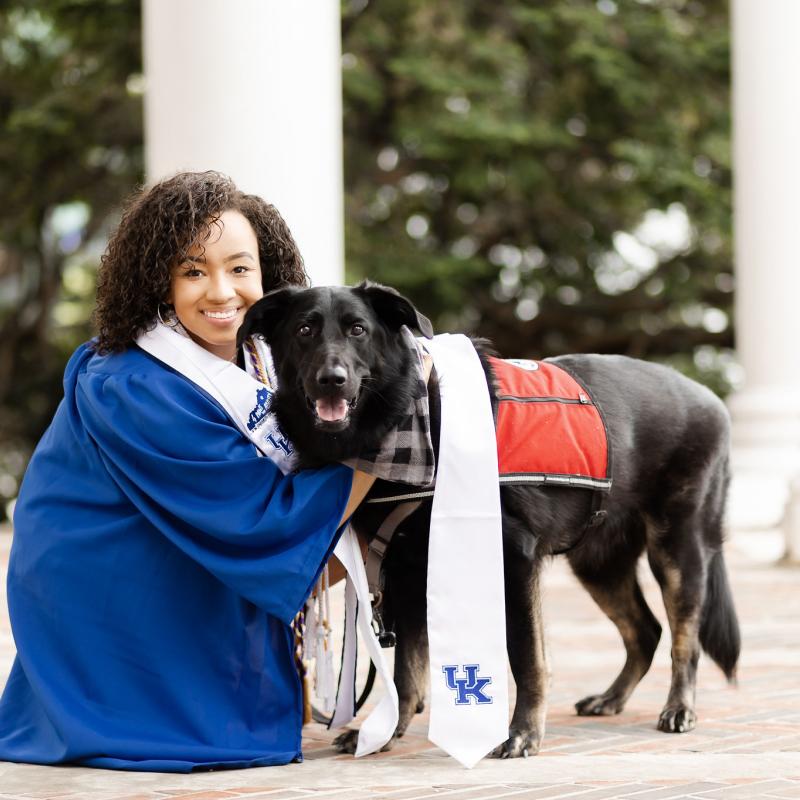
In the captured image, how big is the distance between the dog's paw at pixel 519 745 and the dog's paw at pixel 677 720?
604 mm

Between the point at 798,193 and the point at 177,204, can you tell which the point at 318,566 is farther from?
the point at 798,193

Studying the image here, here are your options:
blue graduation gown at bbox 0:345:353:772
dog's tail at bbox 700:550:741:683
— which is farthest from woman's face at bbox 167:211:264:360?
dog's tail at bbox 700:550:741:683

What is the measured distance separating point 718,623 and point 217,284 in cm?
228

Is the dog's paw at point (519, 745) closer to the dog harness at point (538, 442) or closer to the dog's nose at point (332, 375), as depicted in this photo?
the dog harness at point (538, 442)

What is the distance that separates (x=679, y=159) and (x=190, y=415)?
1268cm

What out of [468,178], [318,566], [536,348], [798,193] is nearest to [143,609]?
[318,566]

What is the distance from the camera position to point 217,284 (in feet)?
14.5

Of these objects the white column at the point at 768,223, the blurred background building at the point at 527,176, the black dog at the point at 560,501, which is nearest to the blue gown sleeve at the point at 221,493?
the black dog at the point at 560,501

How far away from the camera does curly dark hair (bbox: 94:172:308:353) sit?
4453 millimetres

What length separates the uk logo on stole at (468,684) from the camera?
4242 mm

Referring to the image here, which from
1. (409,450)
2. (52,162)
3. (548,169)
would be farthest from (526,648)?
(52,162)

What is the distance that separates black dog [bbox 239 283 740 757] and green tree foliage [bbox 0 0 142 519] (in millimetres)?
10097

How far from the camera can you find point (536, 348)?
18.4 m

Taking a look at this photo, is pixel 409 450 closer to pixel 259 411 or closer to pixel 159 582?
pixel 259 411
